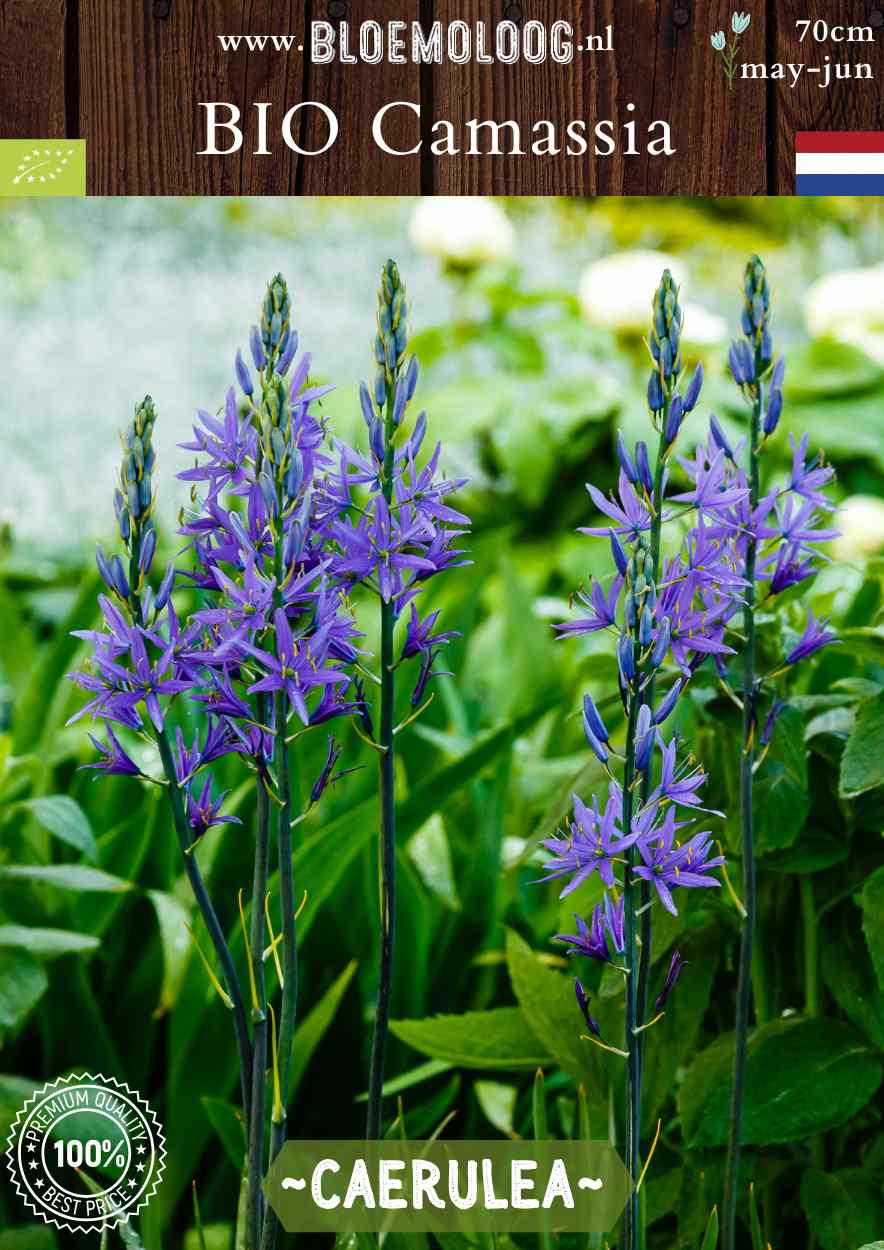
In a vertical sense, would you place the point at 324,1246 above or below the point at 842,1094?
below

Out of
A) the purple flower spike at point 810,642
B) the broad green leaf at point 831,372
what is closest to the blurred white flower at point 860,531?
the broad green leaf at point 831,372

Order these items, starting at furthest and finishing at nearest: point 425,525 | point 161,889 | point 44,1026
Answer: point 161,889, point 44,1026, point 425,525

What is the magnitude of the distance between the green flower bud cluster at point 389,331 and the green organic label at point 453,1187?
A: 52 cm

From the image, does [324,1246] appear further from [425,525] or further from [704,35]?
[704,35]

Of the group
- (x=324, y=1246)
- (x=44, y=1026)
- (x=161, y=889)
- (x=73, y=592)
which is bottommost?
(x=324, y=1246)

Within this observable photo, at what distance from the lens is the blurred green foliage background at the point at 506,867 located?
99 cm

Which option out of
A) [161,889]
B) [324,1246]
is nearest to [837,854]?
[324,1246]

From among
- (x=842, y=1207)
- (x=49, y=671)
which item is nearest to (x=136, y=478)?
(x=842, y=1207)

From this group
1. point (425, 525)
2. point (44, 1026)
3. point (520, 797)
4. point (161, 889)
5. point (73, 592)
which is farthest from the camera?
point (73, 592)

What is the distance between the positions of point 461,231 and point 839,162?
4.82ft

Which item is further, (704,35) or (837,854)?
(704,35)

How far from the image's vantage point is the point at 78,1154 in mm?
1002

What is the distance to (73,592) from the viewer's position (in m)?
2.33

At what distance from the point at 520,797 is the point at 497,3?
866 mm
